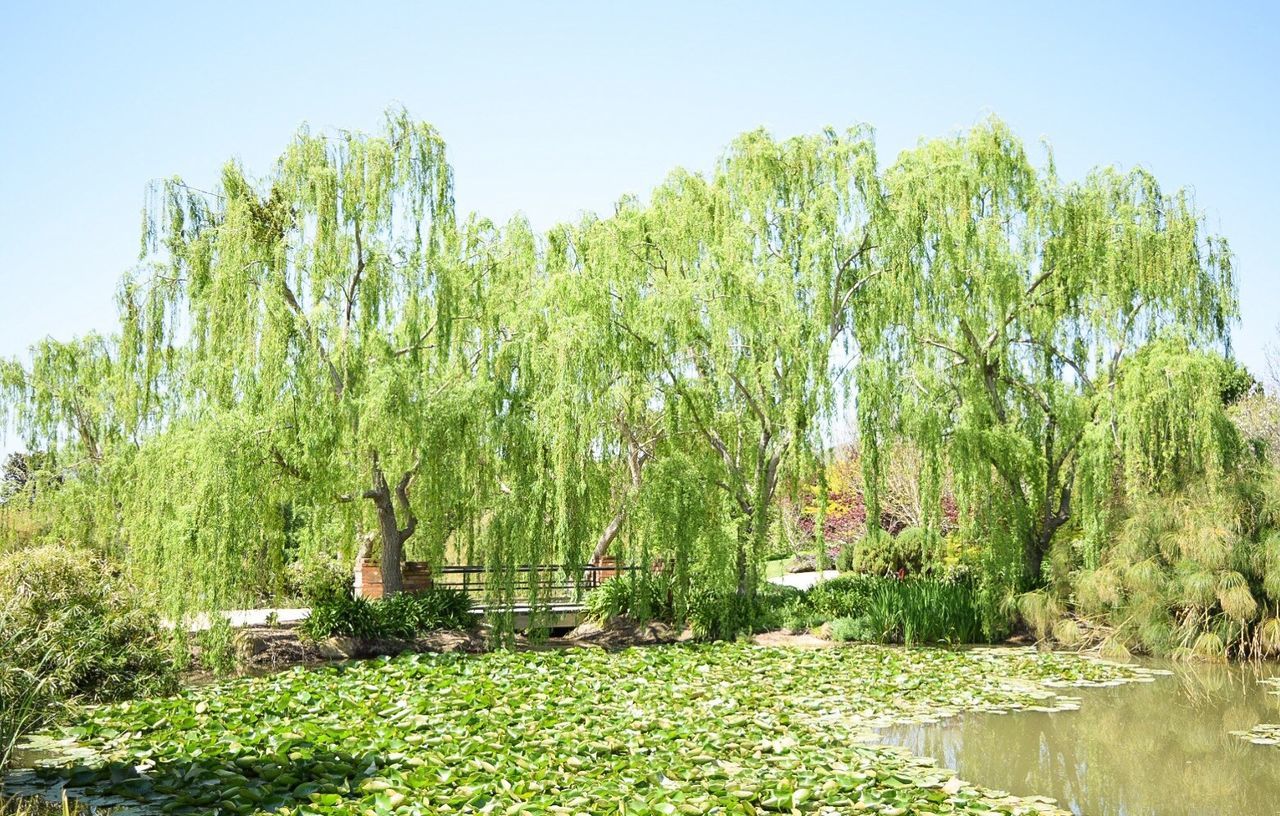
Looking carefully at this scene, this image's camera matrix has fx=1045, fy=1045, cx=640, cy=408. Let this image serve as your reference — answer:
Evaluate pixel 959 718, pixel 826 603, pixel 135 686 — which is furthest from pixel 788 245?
pixel 135 686

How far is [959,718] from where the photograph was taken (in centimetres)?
1025

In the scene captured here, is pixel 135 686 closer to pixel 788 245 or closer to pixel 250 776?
pixel 250 776

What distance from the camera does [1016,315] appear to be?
1636cm

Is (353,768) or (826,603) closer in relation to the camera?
(353,768)

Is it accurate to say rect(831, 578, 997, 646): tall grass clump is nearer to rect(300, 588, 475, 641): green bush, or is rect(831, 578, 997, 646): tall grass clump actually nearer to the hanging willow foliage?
the hanging willow foliage

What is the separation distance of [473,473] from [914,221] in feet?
24.7

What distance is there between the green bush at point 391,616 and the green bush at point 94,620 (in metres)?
2.76

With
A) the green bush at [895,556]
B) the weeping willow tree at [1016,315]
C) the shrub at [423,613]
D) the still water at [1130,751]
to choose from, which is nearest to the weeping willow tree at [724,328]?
the weeping willow tree at [1016,315]

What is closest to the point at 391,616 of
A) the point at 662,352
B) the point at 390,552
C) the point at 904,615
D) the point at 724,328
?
the point at 390,552

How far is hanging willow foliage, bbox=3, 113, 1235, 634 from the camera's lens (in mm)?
13734

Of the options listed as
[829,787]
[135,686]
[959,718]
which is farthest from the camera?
[135,686]

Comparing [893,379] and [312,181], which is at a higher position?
[312,181]

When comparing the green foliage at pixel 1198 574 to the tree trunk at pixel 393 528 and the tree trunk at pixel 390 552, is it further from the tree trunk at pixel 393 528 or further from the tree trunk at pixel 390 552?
the tree trunk at pixel 390 552

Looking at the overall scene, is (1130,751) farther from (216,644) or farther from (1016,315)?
(216,644)
